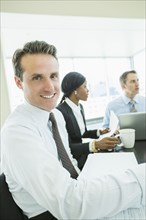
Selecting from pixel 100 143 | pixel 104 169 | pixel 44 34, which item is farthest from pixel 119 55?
pixel 104 169

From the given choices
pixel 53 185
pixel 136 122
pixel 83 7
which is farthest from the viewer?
pixel 83 7

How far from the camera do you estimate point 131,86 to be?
7.68 feet

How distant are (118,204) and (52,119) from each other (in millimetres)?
547

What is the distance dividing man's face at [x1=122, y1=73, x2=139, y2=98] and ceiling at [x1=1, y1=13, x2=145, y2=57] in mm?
858

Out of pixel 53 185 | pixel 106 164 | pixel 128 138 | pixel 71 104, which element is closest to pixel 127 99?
pixel 71 104

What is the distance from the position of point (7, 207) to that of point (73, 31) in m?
2.64

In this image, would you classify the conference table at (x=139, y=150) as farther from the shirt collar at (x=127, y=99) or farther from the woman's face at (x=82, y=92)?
the shirt collar at (x=127, y=99)

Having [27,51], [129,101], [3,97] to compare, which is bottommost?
[129,101]

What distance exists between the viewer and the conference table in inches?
39.4

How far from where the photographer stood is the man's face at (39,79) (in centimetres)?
85

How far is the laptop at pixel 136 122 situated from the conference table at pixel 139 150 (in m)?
0.06

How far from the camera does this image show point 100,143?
1.22 metres

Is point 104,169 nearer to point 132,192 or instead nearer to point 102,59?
point 132,192

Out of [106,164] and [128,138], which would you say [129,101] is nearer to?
[128,138]
